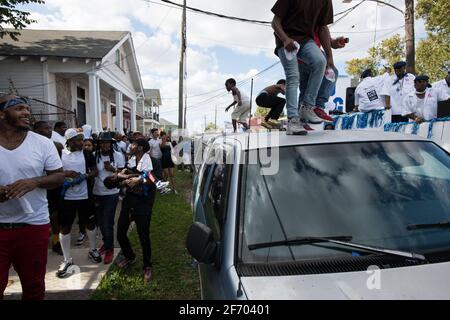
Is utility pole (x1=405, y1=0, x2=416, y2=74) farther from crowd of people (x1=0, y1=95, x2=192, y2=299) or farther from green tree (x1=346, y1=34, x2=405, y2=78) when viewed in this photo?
green tree (x1=346, y1=34, x2=405, y2=78)

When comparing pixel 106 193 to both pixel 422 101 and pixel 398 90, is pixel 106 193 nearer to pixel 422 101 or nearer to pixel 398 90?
pixel 422 101

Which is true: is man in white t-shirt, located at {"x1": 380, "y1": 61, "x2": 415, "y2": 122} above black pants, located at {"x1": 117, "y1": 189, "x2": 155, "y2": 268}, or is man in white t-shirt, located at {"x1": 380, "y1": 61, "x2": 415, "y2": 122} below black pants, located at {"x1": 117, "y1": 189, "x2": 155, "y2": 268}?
above

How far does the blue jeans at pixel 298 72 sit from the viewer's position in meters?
3.45

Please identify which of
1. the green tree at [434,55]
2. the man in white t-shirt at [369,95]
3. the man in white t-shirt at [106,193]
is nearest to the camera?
the man in white t-shirt at [106,193]

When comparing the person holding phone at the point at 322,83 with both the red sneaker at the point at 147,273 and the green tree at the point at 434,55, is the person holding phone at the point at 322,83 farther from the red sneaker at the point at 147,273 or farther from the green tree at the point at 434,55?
the green tree at the point at 434,55

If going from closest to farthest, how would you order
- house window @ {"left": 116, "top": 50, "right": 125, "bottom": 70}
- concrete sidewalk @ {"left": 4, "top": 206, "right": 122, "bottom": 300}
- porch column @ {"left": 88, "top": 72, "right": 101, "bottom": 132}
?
concrete sidewalk @ {"left": 4, "top": 206, "right": 122, "bottom": 300} → porch column @ {"left": 88, "top": 72, "right": 101, "bottom": 132} → house window @ {"left": 116, "top": 50, "right": 125, "bottom": 70}

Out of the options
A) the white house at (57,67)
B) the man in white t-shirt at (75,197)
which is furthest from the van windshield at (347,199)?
the white house at (57,67)

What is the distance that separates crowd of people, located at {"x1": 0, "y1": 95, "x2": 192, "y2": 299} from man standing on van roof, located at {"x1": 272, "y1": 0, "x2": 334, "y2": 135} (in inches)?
87.1

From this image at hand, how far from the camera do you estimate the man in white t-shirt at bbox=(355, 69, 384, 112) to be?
759 cm

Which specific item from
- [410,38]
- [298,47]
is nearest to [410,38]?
[410,38]

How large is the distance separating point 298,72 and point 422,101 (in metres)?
4.24

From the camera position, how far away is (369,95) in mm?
7691

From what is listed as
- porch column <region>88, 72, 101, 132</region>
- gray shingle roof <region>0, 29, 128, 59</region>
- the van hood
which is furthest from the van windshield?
gray shingle roof <region>0, 29, 128, 59</region>
